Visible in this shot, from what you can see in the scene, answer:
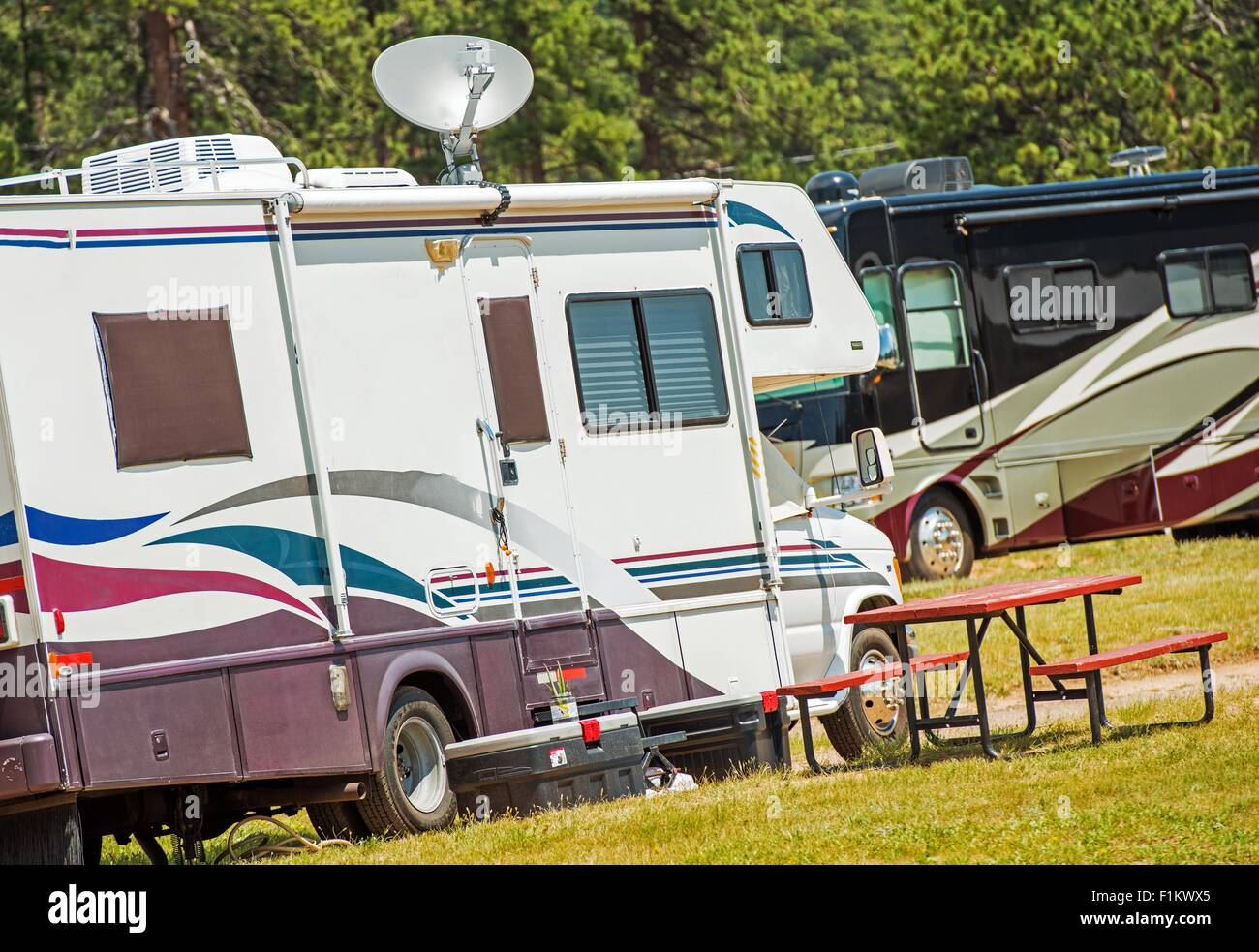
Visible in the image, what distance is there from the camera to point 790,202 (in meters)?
9.77

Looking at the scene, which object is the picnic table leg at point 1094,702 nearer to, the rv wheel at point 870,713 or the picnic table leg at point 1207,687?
the picnic table leg at point 1207,687

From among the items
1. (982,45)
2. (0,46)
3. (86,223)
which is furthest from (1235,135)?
(86,223)

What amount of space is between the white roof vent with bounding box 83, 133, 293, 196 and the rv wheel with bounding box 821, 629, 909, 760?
412 centimetres

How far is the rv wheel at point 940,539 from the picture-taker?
15.1 meters

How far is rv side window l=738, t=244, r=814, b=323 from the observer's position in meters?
9.45

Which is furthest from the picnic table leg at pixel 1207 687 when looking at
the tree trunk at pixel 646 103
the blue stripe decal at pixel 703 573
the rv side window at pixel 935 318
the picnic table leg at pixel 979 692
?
the tree trunk at pixel 646 103

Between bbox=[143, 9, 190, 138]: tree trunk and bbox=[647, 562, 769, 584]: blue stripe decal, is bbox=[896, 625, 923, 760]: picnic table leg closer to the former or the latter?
bbox=[647, 562, 769, 584]: blue stripe decal

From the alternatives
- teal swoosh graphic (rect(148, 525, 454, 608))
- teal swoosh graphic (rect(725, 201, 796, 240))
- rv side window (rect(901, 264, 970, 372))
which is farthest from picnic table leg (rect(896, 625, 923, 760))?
rv side window (rect(901, 264, 970, 372))

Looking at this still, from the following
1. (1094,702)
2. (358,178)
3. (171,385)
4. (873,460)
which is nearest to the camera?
(171,385)

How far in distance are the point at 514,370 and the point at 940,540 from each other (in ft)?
25.1

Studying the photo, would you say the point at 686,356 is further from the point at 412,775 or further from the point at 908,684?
the point at 412,775

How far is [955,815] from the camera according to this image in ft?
23.0

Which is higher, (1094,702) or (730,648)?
(730,648)

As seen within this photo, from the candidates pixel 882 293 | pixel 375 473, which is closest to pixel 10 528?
pixel 375 473
